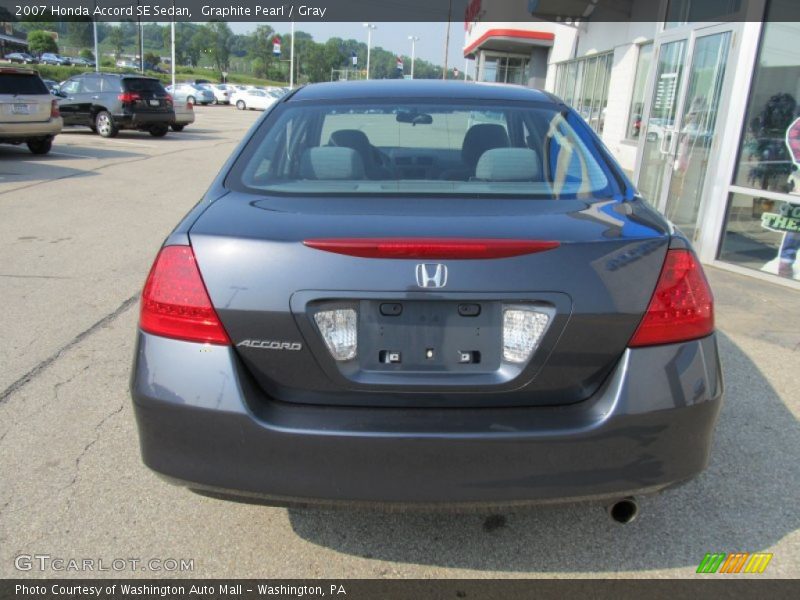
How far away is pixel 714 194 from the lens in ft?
22.3

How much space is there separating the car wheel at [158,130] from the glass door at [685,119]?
1607cm

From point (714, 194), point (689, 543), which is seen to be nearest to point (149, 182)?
point (714, 194)

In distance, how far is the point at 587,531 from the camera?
2.64m

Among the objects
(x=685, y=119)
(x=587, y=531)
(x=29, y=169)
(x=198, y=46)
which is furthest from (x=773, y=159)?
(x=198, y=46)

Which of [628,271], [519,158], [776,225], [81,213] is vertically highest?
[519,158]

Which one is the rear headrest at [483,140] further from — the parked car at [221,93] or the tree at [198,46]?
the tree at [198,46]

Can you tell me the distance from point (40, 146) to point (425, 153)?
553 inches

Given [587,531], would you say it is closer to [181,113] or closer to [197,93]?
[181,113]

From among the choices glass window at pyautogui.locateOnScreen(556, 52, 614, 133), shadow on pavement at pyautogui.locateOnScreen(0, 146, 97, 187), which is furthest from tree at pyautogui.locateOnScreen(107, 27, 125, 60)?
shadow on pavement at pyautogui.locateOnScreen(0, 146, 97, 187)

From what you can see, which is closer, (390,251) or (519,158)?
(390,251)
